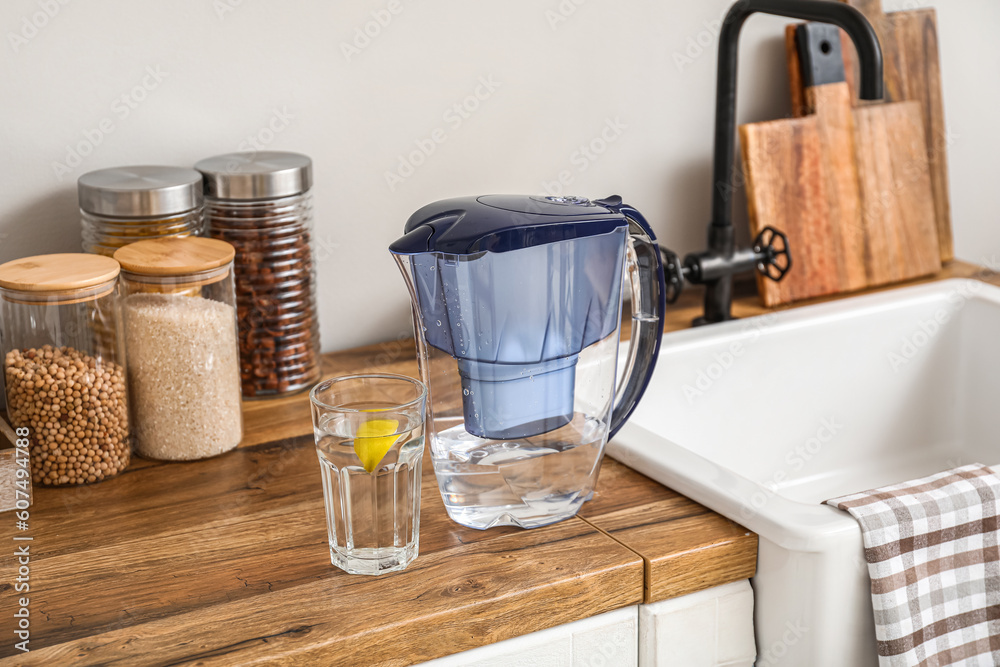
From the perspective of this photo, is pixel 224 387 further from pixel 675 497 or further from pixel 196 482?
pixel 675 497

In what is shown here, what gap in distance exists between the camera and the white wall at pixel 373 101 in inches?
36.7

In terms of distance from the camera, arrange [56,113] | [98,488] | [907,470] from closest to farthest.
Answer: [98,488]
[56,113]
[907,470]

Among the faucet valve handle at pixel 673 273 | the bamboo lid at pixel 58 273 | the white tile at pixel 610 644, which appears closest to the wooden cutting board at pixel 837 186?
the faucet valve handle at pixel 673 273

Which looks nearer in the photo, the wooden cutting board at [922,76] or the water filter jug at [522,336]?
the water filter jug at [522,336]

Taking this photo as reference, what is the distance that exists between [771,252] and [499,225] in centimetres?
63

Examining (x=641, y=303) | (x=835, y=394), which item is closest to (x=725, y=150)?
(x=835, y=394)

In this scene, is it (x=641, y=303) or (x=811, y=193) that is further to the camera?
(x=811, y=193)

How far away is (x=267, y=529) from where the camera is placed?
0.75 m

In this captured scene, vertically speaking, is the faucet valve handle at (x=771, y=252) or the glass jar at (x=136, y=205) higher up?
the glass jar at (x=136, y=205)

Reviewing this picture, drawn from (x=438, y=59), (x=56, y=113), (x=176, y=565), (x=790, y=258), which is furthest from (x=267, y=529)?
(x=790, y=258)

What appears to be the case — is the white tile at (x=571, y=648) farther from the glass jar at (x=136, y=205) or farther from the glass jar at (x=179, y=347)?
the glass jar at (x=136, y=205)

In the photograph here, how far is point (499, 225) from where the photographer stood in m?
0.69

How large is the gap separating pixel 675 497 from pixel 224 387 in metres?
0.42

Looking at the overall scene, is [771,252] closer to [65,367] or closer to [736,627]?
[736,627]
